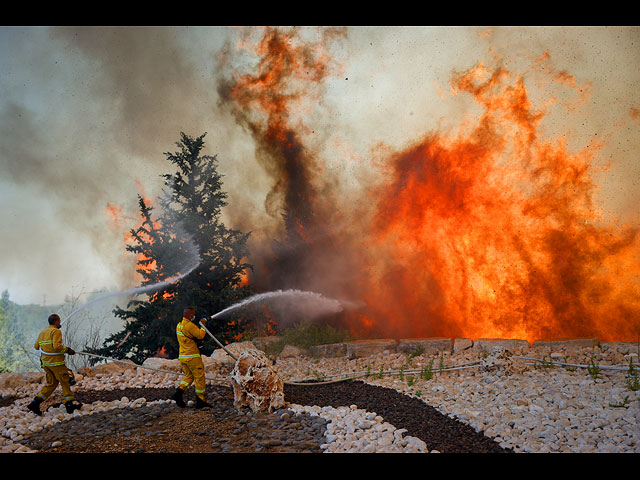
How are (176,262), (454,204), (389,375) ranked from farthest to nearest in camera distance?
(454,204) → (176,262) → (389,375)

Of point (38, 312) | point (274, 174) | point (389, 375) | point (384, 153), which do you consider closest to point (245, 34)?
point (274, 174)

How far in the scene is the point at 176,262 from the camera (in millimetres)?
14906

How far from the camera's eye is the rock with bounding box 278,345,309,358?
14566mm

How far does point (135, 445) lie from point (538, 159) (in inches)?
586

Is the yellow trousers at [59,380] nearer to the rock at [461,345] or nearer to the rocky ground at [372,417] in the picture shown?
the rocky ground at [372,417]

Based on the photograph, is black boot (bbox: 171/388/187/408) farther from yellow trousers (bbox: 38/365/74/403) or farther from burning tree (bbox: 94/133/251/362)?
burning tree (bbox: 94/133/251/362)

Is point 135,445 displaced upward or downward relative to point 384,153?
downward

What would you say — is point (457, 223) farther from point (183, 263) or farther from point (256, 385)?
point (256, 385)

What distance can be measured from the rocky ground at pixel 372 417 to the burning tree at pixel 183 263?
371 cm

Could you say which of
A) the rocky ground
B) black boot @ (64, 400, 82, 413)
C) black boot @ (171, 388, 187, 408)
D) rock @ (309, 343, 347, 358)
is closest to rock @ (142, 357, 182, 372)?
the rocky ground

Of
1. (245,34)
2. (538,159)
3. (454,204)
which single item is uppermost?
(245,34)

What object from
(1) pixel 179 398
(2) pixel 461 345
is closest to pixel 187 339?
(1) pixel 179 398
